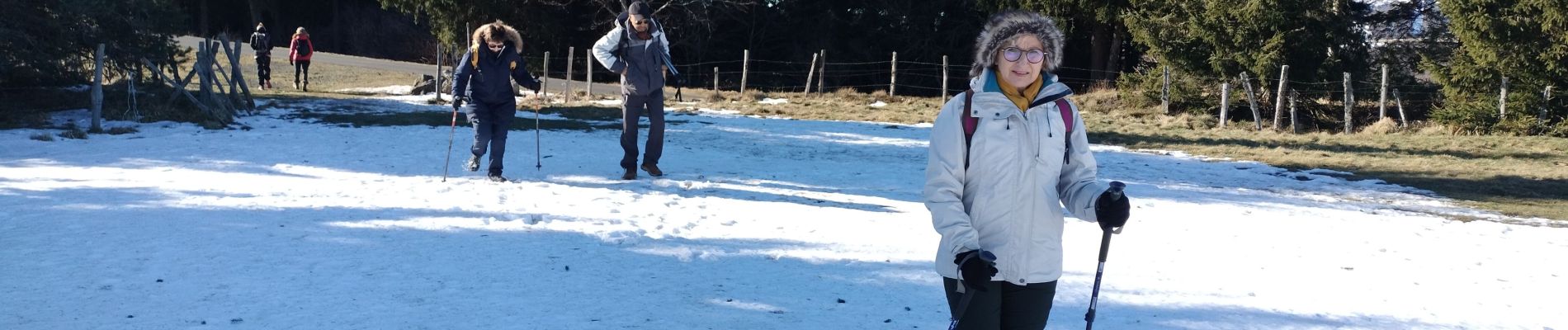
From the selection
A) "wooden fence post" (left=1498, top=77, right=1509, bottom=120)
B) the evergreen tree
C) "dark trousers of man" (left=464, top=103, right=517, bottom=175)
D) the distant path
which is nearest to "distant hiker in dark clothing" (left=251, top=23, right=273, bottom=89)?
the distant path

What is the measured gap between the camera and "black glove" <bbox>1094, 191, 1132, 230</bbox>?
11.2 ft

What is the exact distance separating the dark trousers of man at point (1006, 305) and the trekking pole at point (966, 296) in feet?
0.05

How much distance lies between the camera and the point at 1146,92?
84.4ft

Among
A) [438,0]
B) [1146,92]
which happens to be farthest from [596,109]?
[438,0]

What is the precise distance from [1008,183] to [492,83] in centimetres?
710

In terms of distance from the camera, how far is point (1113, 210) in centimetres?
343

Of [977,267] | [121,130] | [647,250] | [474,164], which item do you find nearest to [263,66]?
[121,130]

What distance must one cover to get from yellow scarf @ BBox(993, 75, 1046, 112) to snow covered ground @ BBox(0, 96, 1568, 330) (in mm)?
1904

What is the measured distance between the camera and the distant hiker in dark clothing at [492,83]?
32.2 ft

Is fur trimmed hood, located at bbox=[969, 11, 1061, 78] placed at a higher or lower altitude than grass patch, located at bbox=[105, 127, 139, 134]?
higher

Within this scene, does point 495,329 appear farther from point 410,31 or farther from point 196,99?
point 410,31

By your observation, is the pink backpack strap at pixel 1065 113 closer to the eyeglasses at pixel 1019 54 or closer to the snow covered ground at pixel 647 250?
the eyeglasses at pixel 1019 54

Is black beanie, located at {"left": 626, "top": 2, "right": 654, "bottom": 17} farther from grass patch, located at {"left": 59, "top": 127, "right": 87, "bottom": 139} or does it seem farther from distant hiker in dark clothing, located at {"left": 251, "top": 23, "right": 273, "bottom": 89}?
distant hiker in dark clothing, located at {"left": 251, "top": 23, "right": 273, "bottom": 89}

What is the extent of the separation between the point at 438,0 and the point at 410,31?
12.8 metres
